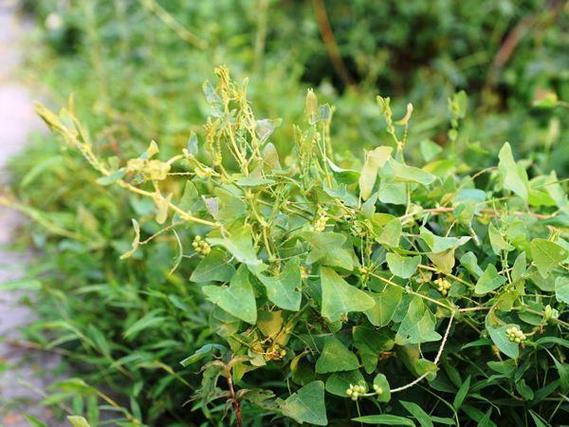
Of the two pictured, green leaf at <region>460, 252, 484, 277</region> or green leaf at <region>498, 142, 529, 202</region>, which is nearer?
green leaf at <region>460, 252, 484, 277</region>

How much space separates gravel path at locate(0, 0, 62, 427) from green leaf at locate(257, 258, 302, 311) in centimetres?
87

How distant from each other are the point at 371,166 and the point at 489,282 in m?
0.25

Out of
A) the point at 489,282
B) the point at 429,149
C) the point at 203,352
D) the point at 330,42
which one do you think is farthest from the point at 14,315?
the point at 330,42

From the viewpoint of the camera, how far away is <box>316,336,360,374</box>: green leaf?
1.24 meters

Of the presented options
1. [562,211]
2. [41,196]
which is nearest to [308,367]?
[562,211]

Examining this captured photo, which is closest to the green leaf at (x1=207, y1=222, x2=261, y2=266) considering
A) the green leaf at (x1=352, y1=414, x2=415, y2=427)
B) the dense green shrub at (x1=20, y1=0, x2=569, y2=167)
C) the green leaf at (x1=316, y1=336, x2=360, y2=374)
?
the green leaf at (x1=316, y1=336, x2=360, y2=374)

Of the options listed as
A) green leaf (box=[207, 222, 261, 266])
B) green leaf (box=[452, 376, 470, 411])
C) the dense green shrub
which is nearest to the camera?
green leaf (box=[207, 222, 261, 266])

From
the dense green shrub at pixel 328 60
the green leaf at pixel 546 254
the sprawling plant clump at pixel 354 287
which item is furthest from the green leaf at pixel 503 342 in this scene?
the dense green shrub at pixel 328 60

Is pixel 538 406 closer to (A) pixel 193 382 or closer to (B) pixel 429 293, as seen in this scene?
(B) pixel 429 293

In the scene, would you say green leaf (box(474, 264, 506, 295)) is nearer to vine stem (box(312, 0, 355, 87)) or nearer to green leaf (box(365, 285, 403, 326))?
green leaf (box(365, 285, 403, 326))

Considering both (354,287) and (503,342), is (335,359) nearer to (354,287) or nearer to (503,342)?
(354,287)

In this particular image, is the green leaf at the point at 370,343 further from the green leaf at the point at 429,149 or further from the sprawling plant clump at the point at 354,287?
the green leaf at the point at 429,149

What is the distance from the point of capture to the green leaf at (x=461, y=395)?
1.32 metres

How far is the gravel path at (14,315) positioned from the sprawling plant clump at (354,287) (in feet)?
2.18
